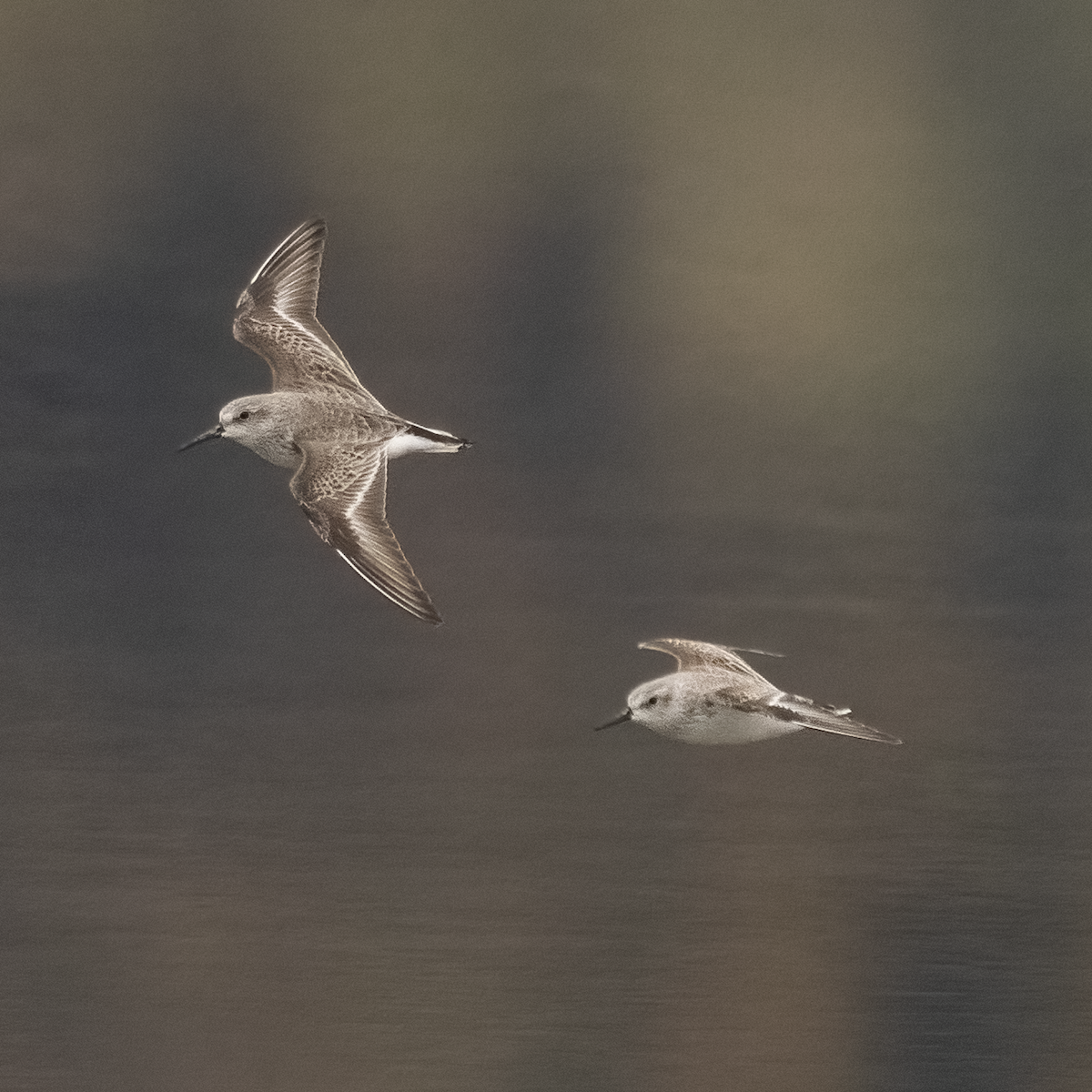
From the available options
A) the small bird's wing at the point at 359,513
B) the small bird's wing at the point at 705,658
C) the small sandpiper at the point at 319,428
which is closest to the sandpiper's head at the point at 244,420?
the small sandpiper at the point at 319,428

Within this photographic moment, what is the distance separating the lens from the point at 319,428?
4277mm

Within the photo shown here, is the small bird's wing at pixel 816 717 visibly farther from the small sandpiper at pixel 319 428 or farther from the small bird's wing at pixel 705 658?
the small sandpiper at pixel 319 428

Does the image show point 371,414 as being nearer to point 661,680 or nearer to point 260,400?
point 260,400

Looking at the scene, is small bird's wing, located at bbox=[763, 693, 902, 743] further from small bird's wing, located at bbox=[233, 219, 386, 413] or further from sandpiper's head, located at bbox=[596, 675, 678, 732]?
small bird's wing, located at bbox=[233, 219, 386, 413]

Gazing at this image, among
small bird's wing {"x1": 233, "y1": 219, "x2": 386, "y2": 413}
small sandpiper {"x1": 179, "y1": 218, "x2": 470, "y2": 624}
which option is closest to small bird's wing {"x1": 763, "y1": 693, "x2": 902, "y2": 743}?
small sandpiper {"x1": 179, "y1": 218, "x2": 470, "y2": 624}

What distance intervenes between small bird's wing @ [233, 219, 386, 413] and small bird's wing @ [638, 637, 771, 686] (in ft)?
2.74

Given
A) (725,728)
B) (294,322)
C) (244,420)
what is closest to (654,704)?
(725,728)

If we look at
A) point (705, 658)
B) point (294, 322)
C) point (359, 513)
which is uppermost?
point (294, 322)

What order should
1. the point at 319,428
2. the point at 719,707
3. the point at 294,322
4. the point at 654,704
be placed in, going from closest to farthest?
the point at 719,707
the point at 654,704
the point at 319,428
the point at 294,322

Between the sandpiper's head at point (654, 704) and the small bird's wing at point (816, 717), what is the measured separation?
20cm

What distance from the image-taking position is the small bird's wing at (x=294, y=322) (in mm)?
4594

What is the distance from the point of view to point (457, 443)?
167 inches

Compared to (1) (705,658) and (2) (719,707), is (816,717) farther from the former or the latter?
(1) (705,658)

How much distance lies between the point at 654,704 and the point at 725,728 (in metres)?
0.16
